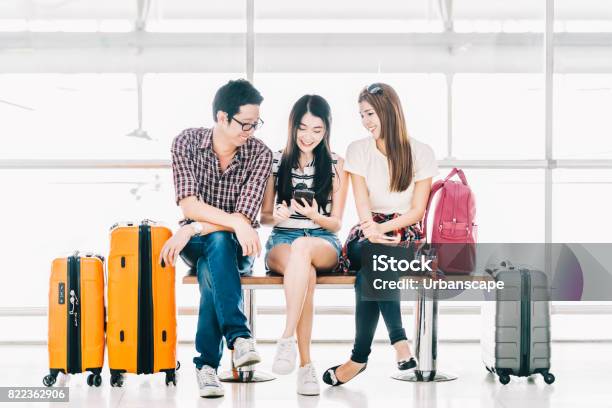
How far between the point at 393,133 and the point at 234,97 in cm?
69

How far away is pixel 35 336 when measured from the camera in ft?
13.8

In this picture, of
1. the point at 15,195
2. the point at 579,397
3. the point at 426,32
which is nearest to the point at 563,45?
the point at 426,32

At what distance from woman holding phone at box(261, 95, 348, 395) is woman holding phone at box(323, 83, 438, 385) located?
8 cm

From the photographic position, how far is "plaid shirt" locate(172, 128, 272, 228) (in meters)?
3.12

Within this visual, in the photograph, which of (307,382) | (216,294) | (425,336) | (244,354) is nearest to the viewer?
(244,354)

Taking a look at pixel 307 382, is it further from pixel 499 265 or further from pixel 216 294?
pixel 499 265

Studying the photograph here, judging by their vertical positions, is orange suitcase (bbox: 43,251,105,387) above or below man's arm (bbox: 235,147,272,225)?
below

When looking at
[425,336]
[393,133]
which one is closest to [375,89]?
[393,133]

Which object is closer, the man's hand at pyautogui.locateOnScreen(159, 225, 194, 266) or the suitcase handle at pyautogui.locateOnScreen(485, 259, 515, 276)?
the man's hand at pyautogui.locateOnScreen(159, 225, 194, 266)

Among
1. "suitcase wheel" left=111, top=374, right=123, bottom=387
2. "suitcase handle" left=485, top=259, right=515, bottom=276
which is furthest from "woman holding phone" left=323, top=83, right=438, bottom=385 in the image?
"suitcase wheel" left=111, top=374, right=123, bottom=387

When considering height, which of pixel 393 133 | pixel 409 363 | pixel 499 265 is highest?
pixel 393 133

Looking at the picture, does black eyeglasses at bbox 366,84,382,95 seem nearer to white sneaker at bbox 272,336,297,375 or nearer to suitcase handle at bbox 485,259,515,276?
suitcase handle at bbox 485,259,515,276

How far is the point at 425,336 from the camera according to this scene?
3.16 meters

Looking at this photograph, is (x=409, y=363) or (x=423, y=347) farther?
(x=423, y=347)
